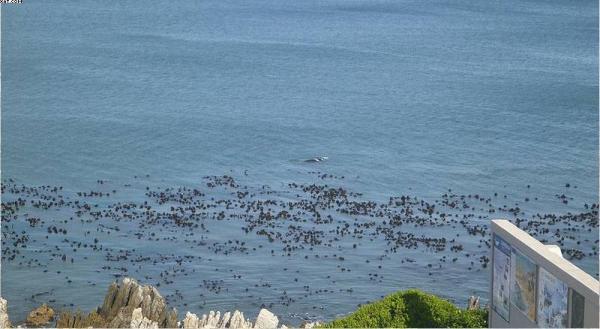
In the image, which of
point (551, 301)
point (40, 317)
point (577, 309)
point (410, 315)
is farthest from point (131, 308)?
point (577, 309)

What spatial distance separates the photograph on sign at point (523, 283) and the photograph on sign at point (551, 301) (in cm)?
24

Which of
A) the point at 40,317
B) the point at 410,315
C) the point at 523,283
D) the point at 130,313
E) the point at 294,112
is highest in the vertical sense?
the point at 294,112

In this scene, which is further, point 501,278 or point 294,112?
point 294,112

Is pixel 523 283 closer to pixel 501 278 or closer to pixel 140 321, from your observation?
pixel 501 278

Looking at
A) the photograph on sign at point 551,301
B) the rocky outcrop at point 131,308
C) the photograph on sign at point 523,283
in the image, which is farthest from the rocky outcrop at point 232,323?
the photograph on sign at point 551,301

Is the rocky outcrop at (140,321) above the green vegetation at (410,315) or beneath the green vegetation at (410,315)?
beneath

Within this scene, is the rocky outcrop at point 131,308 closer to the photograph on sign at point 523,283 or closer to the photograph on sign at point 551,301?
the photograph on sign at point 523,283

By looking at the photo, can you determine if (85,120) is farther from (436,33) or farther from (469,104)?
(436,33)

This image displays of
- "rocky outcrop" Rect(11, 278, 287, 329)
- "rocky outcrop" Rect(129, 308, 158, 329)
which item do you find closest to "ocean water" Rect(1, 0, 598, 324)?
"rocky outcrop" Rect(11, 278, 287, 329)

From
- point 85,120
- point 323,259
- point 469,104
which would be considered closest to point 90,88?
point 85,120

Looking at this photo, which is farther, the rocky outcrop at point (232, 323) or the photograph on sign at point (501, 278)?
the rocky outcrop at point (232, 323)

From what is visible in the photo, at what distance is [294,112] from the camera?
75312 mm

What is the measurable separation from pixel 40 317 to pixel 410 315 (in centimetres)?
1876

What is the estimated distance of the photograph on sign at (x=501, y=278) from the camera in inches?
801
